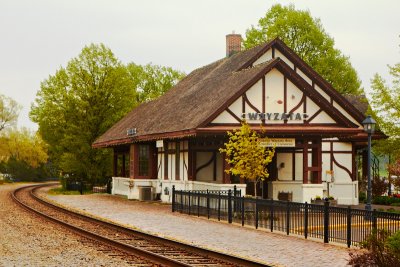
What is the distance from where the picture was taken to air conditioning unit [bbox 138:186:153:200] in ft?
120

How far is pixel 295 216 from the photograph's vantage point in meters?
19.7

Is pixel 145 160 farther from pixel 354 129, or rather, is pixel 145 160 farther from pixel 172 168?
pixel 354 129

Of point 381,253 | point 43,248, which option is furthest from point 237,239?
point 381,253

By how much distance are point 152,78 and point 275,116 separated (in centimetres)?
5280

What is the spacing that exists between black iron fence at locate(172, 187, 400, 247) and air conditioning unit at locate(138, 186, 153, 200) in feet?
30.6

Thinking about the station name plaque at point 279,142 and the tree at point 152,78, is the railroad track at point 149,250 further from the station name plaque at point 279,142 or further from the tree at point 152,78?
the tree at point 152,78

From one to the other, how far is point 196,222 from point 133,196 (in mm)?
15230

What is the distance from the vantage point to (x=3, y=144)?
288 feet

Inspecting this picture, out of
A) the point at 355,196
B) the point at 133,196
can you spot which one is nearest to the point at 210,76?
the point at 133,196

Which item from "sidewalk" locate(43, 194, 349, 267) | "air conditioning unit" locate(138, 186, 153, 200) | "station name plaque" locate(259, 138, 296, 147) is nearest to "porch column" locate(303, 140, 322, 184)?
"station name plaque" locate(259, 138, 296, 147)

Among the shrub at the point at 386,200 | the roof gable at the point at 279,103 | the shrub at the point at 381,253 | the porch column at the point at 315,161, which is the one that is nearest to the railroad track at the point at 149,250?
the shrub at the point at 381,253

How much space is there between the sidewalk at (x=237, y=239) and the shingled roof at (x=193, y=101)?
5.20 m

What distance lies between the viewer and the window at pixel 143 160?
37.6 metres

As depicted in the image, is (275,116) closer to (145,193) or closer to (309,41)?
(145,193)
